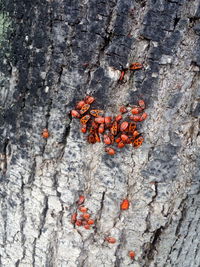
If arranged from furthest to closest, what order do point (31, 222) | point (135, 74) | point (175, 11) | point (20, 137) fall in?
point (31, 222) → point (20, 137) → point (135, 74) → point (175, 11)

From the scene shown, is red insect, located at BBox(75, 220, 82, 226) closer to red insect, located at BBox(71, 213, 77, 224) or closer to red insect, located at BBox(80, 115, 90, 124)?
red insect, located at BBox(71, 213, 77, 224)

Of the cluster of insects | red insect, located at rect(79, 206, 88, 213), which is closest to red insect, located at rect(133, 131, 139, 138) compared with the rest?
the cluster of insects

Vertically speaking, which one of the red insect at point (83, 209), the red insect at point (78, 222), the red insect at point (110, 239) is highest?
the red insect at point (83, 209)

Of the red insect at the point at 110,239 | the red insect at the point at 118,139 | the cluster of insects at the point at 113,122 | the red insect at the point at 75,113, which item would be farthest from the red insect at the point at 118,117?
the red insect at the point at 110,239

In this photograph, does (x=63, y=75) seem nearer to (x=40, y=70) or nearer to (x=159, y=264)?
(x=40, y=70)

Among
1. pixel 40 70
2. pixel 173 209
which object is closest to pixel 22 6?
pixel 40 70

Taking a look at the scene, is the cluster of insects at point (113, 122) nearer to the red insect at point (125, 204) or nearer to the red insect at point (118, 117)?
the red insect at point (118, 117)
